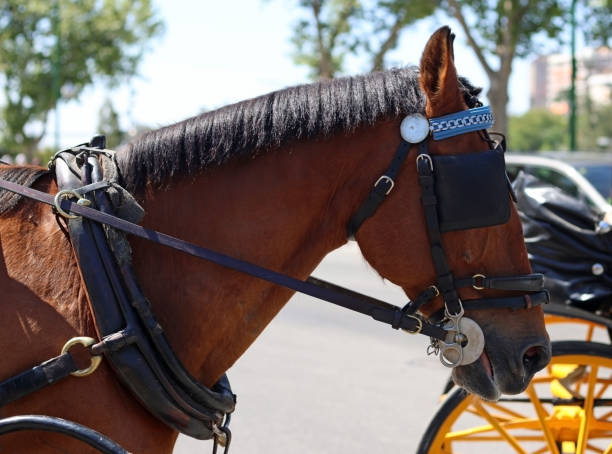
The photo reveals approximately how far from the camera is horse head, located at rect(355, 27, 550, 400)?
1.84 m

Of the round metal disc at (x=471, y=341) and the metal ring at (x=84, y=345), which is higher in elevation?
the metal ring at (x=84, y=345)

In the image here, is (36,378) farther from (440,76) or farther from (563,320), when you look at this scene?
(563,320)

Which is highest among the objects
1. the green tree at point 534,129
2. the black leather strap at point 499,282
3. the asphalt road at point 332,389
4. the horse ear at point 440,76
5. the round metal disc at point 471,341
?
the horse ear at point 440,76

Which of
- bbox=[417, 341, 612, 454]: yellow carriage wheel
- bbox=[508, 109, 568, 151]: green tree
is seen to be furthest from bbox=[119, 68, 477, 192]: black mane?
bbox=[508, 109, 568, 151]: green tree

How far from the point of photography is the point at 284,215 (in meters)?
1.90

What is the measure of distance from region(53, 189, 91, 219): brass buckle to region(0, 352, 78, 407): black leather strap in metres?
0.34

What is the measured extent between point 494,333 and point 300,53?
19962 millimetres

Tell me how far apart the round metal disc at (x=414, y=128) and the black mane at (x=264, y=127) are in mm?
31

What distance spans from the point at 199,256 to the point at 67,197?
36 cm

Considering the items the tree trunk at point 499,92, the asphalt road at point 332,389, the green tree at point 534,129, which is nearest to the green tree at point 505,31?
the tree trunk at point 499,92

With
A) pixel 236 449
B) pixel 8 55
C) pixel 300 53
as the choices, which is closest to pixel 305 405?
pixel 236 449

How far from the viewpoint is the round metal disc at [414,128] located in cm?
186

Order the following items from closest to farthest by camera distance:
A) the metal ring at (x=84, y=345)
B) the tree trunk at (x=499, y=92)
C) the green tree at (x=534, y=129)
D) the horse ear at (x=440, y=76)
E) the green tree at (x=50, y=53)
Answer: the metal ring at (x=84, y=345) < the horse ear at (x=440, y=76) < the tree trunk at (x=499, y=92) < the green tree at (x=50, y=53) < the green tree at (x=534, y=129)

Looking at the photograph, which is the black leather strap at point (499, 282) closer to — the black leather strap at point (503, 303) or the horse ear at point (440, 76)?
the black leather strap at point (503, 303)
